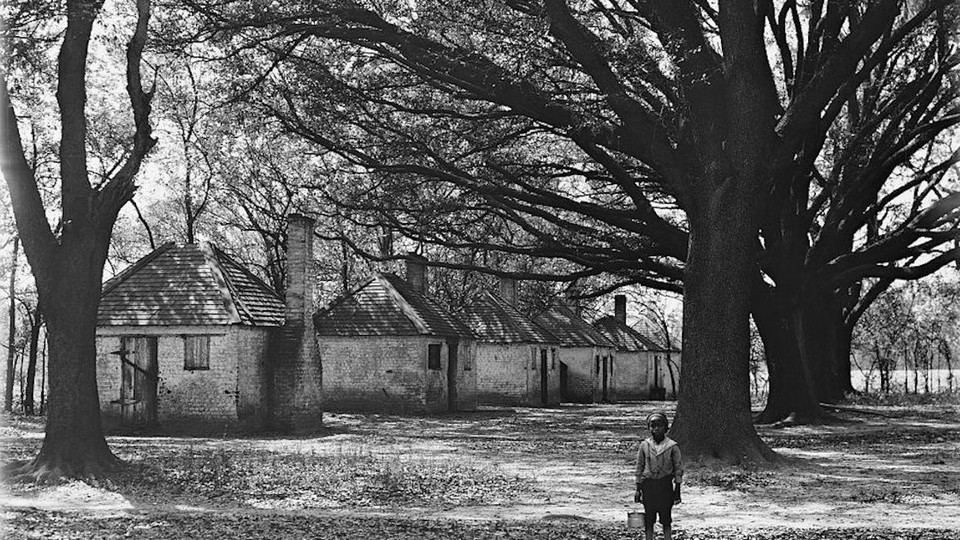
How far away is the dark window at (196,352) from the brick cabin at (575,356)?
85.7 feet

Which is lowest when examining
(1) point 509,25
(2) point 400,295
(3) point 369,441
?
(3) point 369,441

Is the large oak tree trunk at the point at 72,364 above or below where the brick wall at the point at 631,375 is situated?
above

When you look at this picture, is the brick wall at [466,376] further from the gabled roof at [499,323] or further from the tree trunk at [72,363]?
the tree trunk at [72,363]

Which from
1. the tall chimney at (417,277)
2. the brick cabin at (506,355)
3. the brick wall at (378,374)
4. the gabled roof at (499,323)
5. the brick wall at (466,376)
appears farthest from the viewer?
the brick cabin at (506,355)

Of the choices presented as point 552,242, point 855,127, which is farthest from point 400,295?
point 855,127

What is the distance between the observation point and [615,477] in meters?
18.0

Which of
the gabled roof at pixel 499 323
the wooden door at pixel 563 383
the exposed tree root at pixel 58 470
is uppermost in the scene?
the gabled roof at pixel 499 323

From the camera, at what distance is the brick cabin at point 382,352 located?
128 feet

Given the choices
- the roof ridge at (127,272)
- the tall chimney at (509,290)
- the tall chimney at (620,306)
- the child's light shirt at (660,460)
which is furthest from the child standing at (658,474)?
the tall chimney at (620,306)

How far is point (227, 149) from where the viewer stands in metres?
45.8

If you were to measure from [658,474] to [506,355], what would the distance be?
125 feet

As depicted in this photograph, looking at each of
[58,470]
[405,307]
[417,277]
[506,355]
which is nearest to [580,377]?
[506,355]

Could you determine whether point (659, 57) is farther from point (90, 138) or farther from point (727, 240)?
point (90, 138)

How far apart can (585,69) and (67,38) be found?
8914 millimetres
